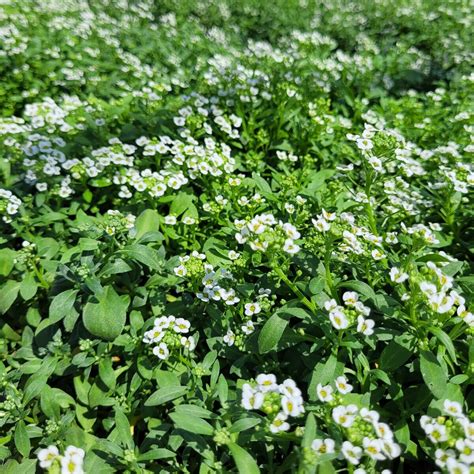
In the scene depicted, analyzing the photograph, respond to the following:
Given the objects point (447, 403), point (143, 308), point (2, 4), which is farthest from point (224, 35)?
point (447, 403)

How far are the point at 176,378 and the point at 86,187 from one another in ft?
7.26

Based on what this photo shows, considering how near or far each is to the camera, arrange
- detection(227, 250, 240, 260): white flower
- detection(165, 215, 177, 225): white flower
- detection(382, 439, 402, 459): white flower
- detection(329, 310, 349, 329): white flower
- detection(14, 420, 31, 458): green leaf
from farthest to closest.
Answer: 1. detection(165, 215, 177, 225): white flower
2. detection(227, 250, 240, 260): white flower
3. detection(14, 420, 31, 458): green leaf
4. detection(329, 310, 349, 329): white flower
5. detection(382, 439, 402, 459): white flower

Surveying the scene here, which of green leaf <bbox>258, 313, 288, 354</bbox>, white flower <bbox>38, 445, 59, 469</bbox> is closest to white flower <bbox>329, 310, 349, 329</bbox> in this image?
Answer: green leaf <bbox>258, 313, 288, 354</bbox>

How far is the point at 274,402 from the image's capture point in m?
2.13

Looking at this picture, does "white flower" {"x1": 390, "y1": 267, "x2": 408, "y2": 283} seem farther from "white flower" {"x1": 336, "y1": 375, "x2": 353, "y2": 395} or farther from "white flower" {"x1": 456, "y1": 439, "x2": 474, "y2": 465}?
"white flower" {"x1": 456, "y1": 439, "x2": 474, "y2": 465}

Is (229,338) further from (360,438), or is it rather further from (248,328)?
(360,438)

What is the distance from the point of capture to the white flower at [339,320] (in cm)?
235

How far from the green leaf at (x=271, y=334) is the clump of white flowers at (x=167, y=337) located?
0.49 meters

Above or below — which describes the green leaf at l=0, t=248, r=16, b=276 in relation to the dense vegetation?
below

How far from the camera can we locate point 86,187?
4.19m

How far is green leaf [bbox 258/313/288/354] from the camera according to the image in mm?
2547

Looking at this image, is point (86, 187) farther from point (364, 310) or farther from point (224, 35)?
point (224, 35)

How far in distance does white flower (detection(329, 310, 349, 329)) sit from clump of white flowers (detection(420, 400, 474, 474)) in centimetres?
59

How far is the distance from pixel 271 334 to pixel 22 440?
5.27 ft
